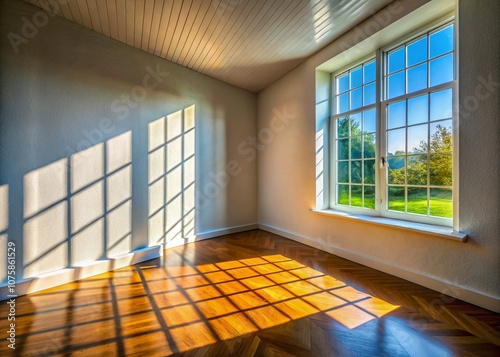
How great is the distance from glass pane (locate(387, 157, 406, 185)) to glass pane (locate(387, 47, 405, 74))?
1.11 metres

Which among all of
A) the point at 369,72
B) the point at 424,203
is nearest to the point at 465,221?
the point at 424,203

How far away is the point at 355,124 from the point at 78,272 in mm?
4010

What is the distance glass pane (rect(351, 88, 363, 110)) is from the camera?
10.4 feet

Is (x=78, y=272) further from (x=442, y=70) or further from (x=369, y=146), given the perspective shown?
(x=442, y=70)

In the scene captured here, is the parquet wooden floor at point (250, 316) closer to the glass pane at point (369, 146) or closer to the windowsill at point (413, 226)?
the windowsill at point (413, 226)

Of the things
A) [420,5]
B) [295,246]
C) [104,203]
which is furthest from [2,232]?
[420,5]

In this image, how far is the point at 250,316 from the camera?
1840 millimetres

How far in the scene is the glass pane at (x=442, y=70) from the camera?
7.42 ft

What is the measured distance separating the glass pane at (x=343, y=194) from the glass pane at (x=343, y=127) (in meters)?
0.78

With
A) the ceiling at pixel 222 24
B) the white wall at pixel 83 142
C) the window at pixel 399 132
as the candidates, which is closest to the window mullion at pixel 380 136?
the window at pixel 399 132

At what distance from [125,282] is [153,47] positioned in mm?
3132

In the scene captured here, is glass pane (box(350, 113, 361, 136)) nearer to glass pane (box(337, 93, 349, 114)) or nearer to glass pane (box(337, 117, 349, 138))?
glass pane (box(337, 117, 349, 138))

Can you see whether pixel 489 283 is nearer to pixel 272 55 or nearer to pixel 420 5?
pixel 420 5

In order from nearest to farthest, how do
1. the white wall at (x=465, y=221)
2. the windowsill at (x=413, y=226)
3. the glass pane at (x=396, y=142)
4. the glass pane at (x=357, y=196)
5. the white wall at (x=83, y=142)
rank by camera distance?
the white wall at (x=465, y=221) → the windowsill at (x=413, y=226) → the white wall at (x=83, y=142) → the glass pane at (x=396, y=142) → the glass pane at (x=357, y=196)
